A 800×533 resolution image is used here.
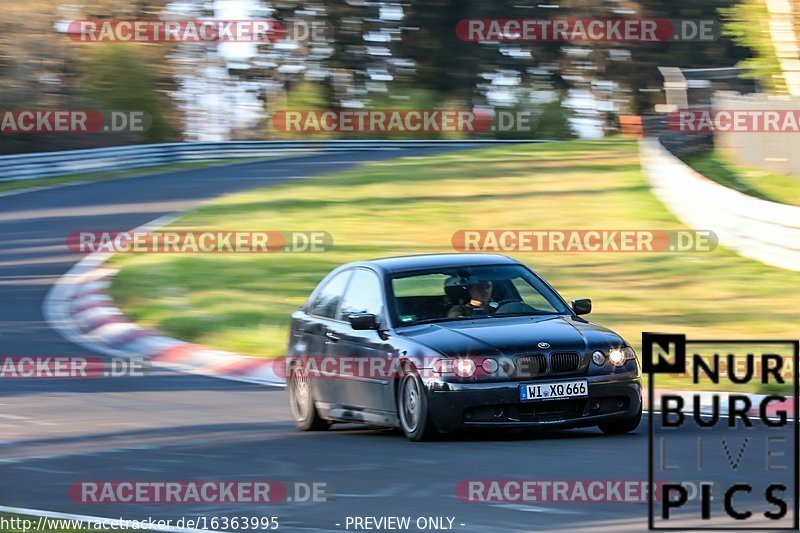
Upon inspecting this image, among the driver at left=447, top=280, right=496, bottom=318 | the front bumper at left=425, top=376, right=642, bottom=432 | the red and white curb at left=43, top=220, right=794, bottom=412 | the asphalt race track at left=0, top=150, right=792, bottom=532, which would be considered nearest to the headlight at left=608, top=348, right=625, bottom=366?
the front bumper at left=425, top=376, right=642, bottom=432

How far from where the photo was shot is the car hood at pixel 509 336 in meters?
9.54

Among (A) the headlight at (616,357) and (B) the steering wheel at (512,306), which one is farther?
(B) the steering wheel at (512,306)

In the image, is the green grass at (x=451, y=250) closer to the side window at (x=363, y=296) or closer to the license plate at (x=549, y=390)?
the side window at (x=363, y=296)

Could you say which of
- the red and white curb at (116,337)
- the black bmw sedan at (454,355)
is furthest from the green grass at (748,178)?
the black bmw sedan at (454,355)

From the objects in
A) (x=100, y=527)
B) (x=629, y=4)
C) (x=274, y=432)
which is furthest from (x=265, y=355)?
(x=629, y=4)

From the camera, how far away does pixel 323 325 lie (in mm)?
11273

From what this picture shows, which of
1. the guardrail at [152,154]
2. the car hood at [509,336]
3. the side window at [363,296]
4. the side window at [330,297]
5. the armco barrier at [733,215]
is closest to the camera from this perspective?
the car hood at [509,336]

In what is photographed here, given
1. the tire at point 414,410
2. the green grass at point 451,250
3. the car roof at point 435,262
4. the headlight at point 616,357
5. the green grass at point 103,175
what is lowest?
the green grass at point 103,175

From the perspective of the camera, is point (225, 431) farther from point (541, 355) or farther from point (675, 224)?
point (675, 224)

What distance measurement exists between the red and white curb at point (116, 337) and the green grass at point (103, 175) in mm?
13273

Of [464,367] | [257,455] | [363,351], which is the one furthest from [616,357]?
[257,455]

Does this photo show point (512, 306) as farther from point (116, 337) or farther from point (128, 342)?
point (116, 337)

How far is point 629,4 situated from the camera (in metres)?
64.7

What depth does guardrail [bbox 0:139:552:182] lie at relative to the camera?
3472cm
